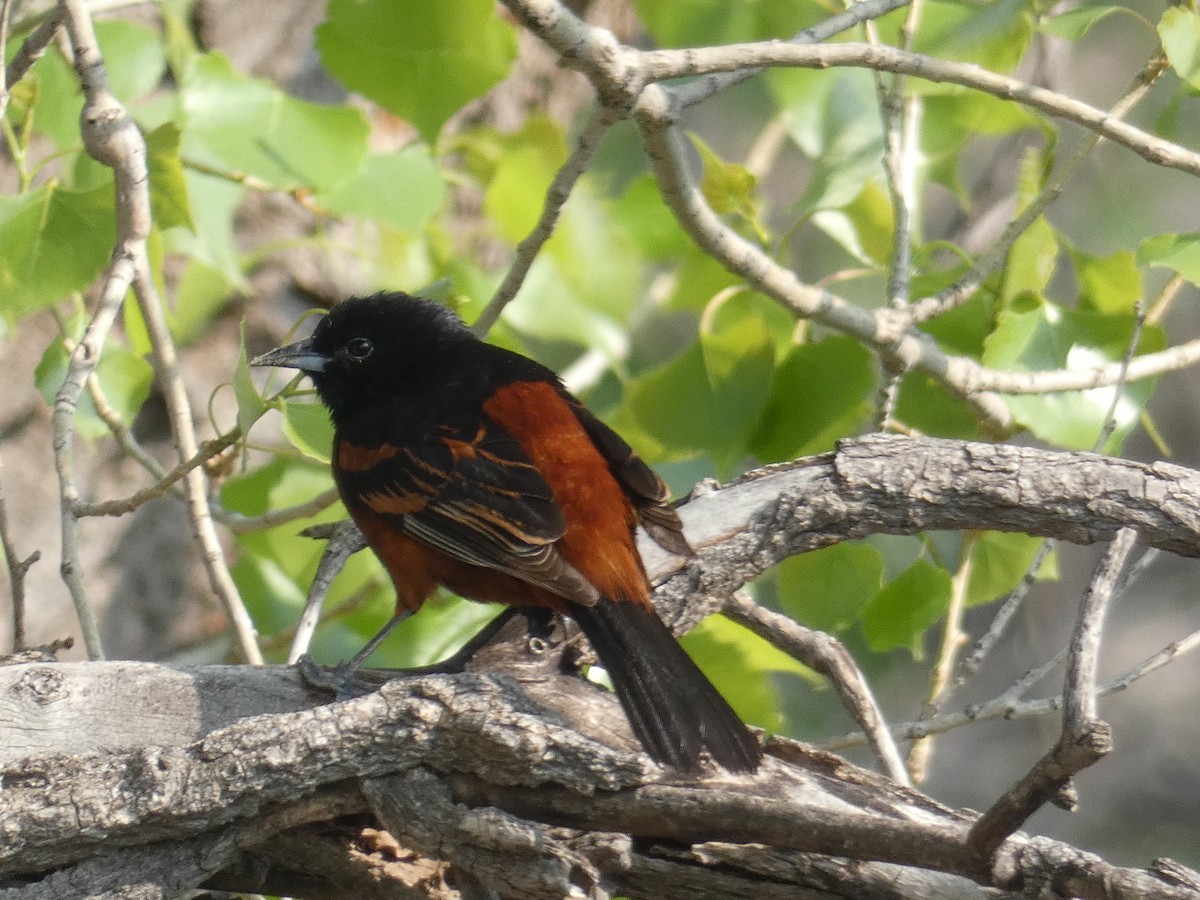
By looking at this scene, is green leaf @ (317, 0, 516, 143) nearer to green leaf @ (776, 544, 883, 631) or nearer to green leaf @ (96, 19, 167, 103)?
green leaf @ (96, 19, 167, 103)

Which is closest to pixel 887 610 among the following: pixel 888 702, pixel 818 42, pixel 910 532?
pixel 910 532

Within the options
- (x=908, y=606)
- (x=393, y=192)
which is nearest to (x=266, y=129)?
(x=393, y=192)

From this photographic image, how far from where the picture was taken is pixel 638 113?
266 centimetres

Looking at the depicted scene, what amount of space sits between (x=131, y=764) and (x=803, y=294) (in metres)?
1.78

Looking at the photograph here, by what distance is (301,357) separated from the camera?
3506mm

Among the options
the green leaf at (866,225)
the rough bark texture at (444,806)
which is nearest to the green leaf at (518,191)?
the green leaf at (866,225)

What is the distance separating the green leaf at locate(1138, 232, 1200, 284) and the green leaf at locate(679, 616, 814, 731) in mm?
1208

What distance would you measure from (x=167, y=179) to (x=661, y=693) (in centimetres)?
169

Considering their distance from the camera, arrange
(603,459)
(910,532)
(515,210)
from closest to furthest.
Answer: (910,532) < (603,459) < (515,210)

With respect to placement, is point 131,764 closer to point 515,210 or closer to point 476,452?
point 476,452

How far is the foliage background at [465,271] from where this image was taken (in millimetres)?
3064

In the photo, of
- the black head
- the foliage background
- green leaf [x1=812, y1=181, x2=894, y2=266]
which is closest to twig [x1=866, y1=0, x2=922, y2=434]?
the foliage background

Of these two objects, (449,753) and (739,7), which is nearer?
(449,753)

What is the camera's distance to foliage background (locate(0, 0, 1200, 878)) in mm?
3064
